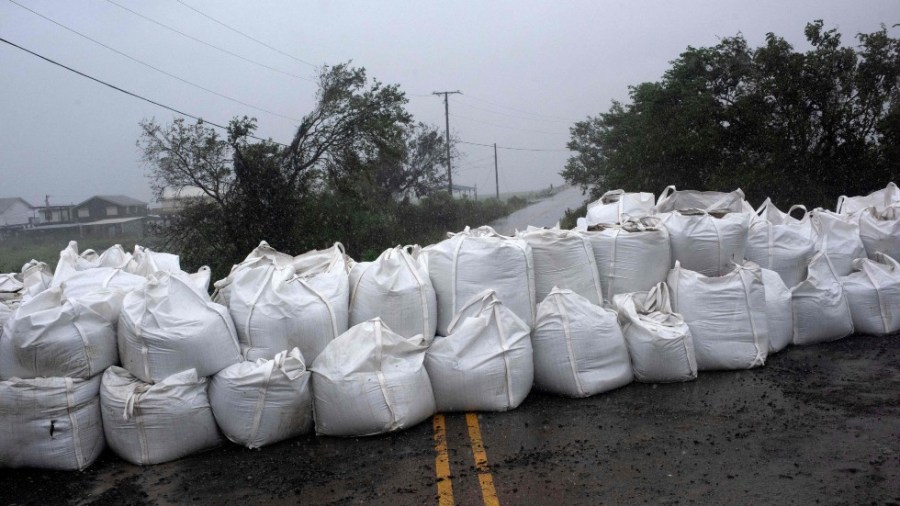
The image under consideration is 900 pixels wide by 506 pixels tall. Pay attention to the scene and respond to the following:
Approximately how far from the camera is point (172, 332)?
4.35 m

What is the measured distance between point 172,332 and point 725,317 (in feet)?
12.5

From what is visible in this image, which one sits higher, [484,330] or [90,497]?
[484,330]

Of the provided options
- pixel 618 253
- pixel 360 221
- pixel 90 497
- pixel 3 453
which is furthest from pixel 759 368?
pixel 360 221

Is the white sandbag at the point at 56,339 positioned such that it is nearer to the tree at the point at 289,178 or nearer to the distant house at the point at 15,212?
the tree at the point at 289,178

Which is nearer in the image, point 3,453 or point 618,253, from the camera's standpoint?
point 3,453

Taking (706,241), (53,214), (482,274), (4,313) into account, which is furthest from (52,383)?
(53,214)

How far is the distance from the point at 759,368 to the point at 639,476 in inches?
88.8

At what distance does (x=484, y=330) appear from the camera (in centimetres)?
483

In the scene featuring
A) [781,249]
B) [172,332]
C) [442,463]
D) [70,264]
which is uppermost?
[70,264]

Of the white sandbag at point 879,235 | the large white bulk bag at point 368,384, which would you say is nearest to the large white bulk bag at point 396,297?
the large white bulk bag at point 368,384

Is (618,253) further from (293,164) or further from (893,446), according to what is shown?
(293,164)

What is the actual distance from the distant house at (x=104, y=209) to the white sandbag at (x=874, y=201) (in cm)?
1619

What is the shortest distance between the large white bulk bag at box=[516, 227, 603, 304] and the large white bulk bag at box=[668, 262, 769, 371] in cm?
67

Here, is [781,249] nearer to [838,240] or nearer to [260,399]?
[838,240]
